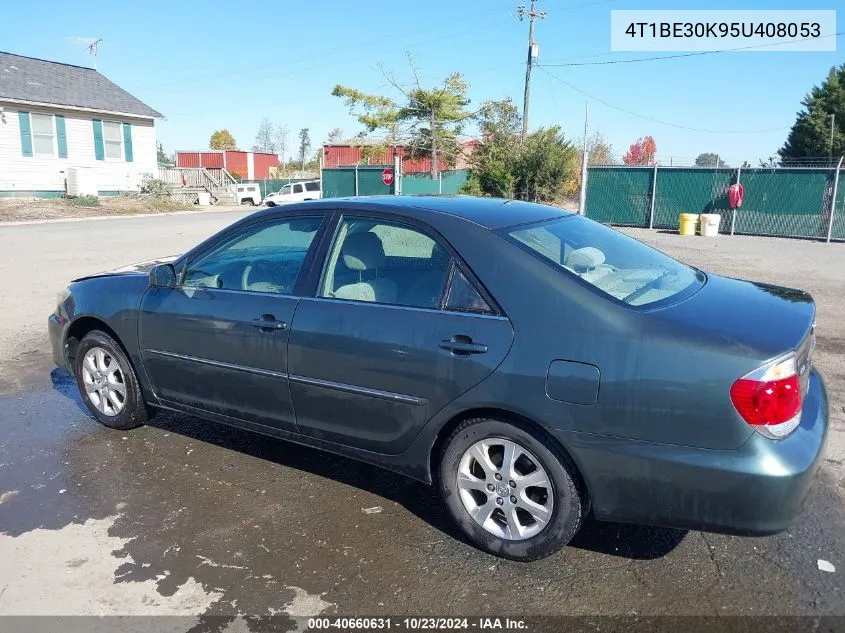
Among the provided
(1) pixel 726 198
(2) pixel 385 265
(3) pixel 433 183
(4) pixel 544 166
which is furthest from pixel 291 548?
(3) pixel 433 183

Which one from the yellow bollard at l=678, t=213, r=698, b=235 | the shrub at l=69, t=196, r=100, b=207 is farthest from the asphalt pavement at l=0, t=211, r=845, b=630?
the shrub at l=69, t=196, r=100, b=207

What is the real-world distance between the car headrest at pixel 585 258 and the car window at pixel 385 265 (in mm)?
586

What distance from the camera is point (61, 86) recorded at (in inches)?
1216

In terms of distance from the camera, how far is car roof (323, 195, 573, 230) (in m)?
3.45

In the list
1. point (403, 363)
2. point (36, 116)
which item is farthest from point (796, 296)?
point (36, 116)

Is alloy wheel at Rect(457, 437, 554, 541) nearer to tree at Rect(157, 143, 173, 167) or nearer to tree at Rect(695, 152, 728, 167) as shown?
tree at Rect(695, 152, 728, 167)

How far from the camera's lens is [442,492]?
3273mm

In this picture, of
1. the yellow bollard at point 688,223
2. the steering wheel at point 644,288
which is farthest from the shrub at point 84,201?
the steering wheel at point 644,288

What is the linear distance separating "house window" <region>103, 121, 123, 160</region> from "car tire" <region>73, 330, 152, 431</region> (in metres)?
31.0

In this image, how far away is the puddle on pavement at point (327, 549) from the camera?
2.88m

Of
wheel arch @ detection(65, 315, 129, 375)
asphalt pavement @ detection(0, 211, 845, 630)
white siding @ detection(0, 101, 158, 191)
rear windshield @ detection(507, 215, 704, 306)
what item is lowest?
asphalt pavement @ detection(0, 211, 845, 630)

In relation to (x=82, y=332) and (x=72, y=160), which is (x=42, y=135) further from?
(x=82, y=332)

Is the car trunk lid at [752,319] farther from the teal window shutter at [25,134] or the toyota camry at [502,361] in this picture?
the teal window shutter at [25,134]

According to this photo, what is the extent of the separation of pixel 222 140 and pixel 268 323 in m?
91.6
